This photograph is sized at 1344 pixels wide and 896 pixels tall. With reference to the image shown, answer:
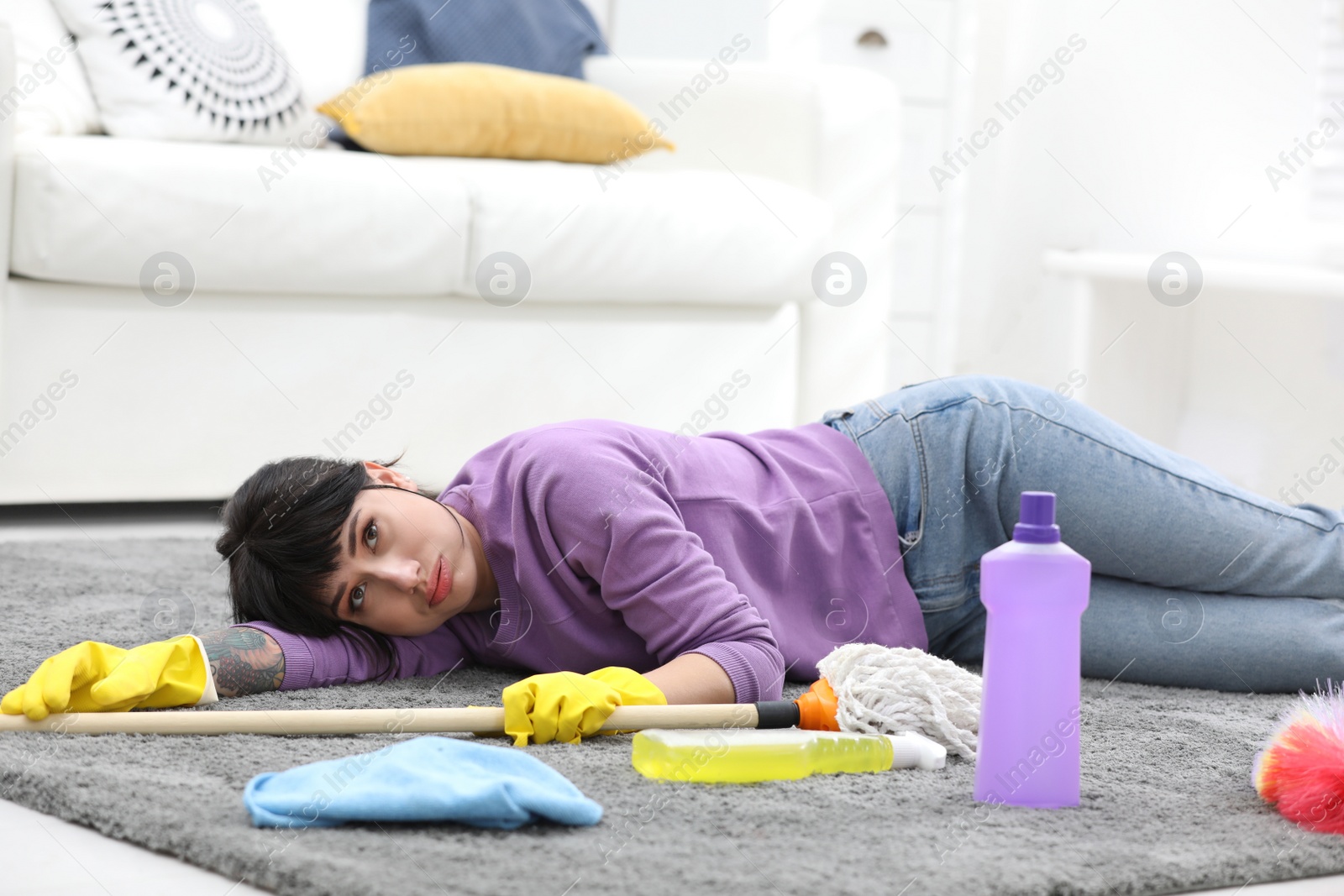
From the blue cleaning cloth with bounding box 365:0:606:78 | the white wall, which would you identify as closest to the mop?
the white wall

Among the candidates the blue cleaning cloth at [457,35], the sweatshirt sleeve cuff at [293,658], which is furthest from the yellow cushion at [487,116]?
the sweatshirt sleeve cuff at [293,658]

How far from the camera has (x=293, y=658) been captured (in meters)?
1.18

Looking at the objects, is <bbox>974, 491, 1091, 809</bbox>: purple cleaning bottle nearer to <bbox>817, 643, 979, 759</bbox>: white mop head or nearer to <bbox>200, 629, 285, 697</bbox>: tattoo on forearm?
<bbox>817, 643, 979, 759</bbox>: white mop head

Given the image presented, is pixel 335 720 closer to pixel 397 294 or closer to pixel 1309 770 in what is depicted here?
pixel 1309 770

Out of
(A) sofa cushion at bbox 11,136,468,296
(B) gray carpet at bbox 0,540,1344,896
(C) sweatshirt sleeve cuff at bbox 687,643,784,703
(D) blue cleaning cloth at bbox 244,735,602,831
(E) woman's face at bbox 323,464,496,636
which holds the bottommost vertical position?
(B) gray carpet at bbox 0,540,1344,896

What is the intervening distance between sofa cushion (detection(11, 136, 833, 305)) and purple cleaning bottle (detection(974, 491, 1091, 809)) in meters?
1.21

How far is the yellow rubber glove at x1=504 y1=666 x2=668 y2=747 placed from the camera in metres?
1.04

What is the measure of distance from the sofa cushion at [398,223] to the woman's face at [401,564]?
30.7 inches

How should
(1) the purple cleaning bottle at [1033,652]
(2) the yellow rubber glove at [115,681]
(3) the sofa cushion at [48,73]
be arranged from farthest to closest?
(3) the sofa cushion at [48,73] → (2) the yellow rubber glove at [115,681] → (1) the purple cleaning bottle at [1033,652]

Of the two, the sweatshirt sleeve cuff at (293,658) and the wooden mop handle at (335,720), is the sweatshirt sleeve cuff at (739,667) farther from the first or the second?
the sweatshirt sleeve cuff at (293,658)

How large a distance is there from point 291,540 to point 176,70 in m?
1.17

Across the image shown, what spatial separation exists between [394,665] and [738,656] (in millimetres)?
341

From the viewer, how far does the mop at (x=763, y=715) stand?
103 cm

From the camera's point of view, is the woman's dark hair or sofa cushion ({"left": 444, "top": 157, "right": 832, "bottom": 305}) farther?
sofa cushion ({"left": 444, "top": 157, "right": 832, "bottom": 305})
